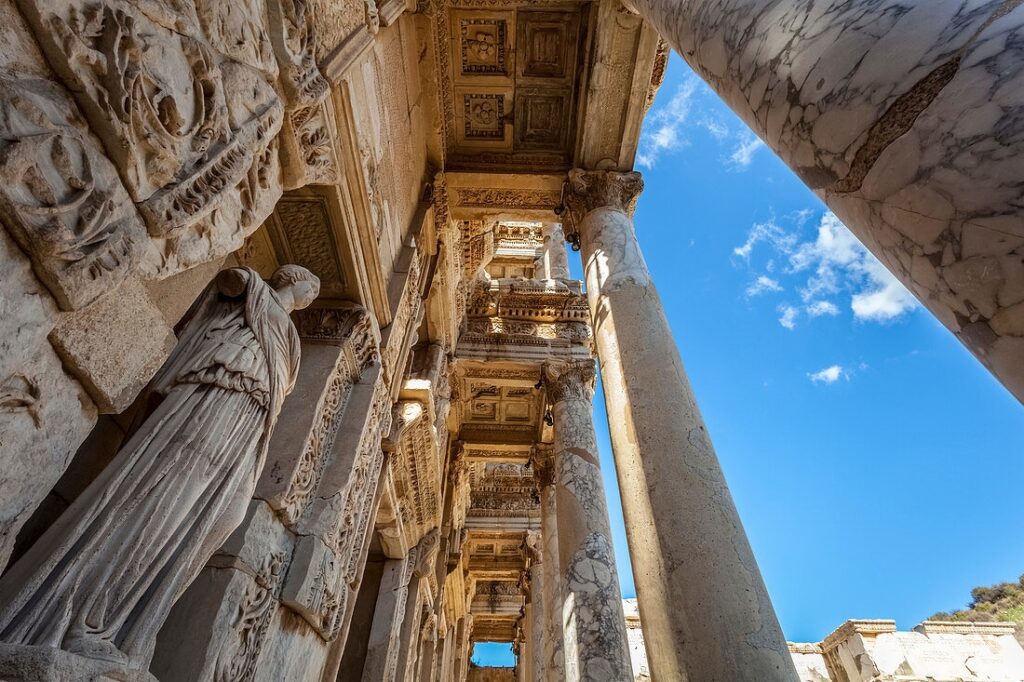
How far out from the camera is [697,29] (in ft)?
7.41

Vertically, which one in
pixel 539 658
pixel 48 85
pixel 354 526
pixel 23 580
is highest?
pixel 539 658

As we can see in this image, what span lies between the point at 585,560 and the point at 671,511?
3.26 meters

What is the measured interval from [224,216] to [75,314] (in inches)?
27.8

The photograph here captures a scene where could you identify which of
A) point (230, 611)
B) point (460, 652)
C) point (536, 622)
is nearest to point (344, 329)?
point (230, 611)

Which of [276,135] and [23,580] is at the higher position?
[276,135]

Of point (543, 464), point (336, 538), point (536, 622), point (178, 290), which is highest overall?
point (543, 464)

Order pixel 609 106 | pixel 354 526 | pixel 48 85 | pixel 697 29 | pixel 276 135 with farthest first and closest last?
1. pixel 609 106
2. pixel 354 526
3. pixel 276 135
4. pixel 697 29
5. pixel 48 85

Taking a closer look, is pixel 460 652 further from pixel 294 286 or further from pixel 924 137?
pixel 924 137

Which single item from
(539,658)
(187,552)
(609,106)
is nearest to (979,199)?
(187,552)

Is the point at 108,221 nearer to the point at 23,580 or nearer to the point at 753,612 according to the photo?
the point at 23,580

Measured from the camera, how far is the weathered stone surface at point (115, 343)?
1378 millimetres

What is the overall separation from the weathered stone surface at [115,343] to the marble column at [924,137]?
2183 millimetres

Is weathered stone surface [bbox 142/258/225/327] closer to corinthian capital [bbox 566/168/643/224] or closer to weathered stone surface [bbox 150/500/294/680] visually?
weathered stone surface [bbox 150/500/294/680]

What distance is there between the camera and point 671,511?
9.45ft
